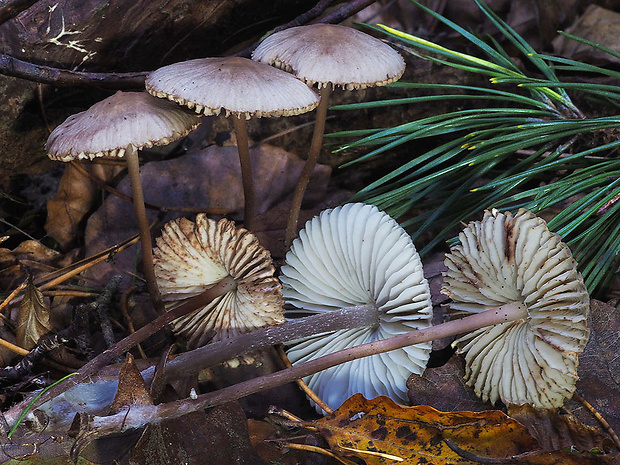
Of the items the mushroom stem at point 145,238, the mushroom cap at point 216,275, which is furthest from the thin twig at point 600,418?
the mushroom stem at point 145,238

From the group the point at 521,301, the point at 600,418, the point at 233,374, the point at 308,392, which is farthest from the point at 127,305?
the point at 600,418

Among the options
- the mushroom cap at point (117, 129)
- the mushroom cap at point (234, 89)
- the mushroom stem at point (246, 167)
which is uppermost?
the mushroom cap at point (234, 89)

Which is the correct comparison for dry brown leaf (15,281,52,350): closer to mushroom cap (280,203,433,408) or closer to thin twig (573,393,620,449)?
mushroom cap (280,203,433,408)

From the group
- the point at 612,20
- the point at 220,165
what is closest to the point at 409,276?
the point at 220,165

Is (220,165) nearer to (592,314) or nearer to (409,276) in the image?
(409,276)

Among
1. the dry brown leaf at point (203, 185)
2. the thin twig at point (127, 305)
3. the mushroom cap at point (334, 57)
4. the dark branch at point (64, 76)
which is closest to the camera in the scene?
the mushroom cap at point (334, 57)

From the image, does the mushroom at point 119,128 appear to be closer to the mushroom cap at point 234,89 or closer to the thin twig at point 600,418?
the mushroom cap at point 234,89
